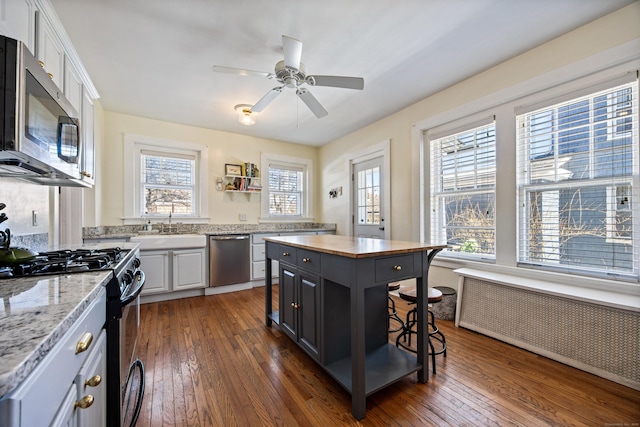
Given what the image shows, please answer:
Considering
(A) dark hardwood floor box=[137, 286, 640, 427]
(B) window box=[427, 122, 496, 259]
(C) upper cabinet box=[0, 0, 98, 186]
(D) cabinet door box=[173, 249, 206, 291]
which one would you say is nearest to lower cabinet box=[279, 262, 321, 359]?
(A) dark hardwood floor box=[137, 286, 640, 427]

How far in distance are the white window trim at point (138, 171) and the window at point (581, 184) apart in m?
4.19

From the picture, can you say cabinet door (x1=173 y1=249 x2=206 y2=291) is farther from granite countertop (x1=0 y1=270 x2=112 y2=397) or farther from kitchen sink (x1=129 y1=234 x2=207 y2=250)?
granite countertop (x1=0 y1=270 x2=112 y2=397)

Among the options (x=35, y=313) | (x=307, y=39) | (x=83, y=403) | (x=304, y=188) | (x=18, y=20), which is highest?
(x=307, y=39)

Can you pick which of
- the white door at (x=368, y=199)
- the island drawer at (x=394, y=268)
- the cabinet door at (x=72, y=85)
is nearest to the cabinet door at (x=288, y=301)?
the island drawer at (x=394, y=268)

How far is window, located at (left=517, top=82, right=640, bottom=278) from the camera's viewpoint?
198 cm

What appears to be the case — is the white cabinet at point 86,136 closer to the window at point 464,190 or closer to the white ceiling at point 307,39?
the white ceiling at point 307,39

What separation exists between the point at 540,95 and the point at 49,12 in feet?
12.7

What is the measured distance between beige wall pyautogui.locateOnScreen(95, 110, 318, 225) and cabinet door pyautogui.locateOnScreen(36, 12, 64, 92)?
1621 millimetres

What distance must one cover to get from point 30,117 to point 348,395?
7.10ft

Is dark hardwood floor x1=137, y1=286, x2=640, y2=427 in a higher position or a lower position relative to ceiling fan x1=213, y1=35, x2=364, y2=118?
lower

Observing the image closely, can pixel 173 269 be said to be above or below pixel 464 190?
below

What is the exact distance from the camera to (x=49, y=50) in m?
1.81

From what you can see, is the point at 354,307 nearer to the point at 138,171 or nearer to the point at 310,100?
the point at 310,100

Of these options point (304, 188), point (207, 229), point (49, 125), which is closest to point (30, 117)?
point (49, 125)
